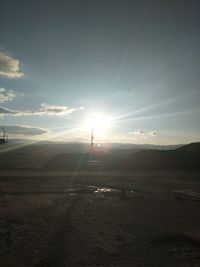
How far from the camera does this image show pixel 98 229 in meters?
13.4

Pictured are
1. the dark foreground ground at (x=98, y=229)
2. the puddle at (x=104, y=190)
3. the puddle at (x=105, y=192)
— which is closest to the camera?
the dark foreground ground at (x=98, y=229)

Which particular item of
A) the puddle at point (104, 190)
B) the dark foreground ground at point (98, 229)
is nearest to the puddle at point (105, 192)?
the puddle at point (104, 190)

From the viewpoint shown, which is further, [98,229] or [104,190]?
[104,190]

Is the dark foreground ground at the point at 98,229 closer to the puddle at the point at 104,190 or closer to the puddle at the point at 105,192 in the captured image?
the puddle at the point at 105,192

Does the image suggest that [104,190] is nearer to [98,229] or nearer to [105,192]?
[105,192]

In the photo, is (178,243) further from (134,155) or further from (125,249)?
(134,155)

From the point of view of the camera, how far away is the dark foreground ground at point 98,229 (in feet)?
32.8

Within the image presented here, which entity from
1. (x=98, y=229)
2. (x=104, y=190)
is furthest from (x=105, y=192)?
(x=98, y=229)

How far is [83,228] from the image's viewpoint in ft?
44.4

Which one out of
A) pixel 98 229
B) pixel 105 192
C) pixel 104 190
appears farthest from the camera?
pixel 104 190

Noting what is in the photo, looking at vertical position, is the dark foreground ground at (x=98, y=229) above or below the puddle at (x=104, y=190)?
below

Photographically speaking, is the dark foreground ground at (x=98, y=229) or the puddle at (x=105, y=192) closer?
the dark foreground ground at (x=98, y=229)

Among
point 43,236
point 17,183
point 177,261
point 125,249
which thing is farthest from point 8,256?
point 17,183

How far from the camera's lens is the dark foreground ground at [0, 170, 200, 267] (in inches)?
393
